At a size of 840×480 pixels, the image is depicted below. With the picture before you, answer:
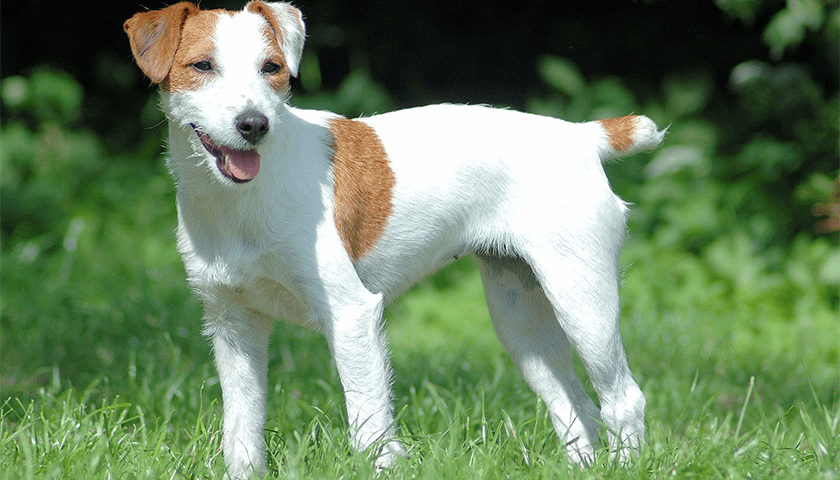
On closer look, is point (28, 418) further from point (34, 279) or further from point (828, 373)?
point (828, 373)

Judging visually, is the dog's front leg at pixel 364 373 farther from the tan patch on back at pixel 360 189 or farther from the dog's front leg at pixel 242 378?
the dog's front leg at pixel 242 378

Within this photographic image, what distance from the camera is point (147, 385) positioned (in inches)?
162

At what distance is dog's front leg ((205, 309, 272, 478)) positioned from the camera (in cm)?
320

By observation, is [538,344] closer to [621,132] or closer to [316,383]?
[621,132]

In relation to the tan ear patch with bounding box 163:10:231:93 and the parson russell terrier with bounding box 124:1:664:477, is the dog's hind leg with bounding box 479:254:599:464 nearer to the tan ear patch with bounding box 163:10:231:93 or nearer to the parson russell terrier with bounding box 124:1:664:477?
the parson russell terrier with bounding box 124:1:664:477

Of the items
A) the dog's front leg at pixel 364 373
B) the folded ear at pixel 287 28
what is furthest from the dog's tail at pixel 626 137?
the folded ear at pixel 287 28

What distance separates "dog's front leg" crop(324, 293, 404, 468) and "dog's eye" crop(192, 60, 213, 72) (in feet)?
3.17

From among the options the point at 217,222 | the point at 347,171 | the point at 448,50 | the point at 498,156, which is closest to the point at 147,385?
the point at 217,222

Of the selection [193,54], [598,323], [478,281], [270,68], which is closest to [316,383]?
[598,323]

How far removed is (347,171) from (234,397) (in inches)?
39.0

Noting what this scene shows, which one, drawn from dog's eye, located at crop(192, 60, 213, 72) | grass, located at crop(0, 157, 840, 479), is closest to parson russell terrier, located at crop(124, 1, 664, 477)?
dog's eye, located at crop(192, 60, 213, 72)

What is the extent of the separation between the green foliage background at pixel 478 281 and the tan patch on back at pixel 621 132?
55 cm

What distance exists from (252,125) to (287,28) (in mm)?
561

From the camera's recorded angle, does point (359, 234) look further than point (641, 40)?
No
